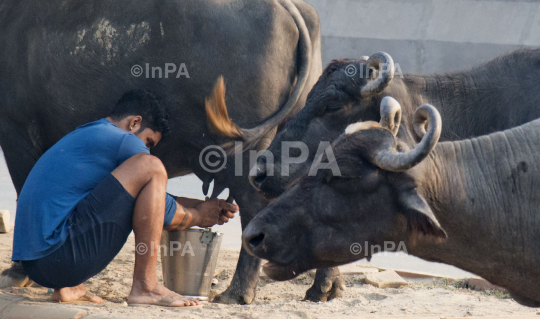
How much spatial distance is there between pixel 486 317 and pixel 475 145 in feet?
4.31

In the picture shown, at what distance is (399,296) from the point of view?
4.64m

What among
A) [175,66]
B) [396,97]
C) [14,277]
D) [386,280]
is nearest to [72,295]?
[14,277]

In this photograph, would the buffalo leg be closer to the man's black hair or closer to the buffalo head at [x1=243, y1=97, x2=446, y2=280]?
the man's black hair

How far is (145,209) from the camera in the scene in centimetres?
353

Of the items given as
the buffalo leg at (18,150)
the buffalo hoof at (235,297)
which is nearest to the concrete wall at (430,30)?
the buffalo leg at (18,150)

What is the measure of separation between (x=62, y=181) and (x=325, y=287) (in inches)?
84.0

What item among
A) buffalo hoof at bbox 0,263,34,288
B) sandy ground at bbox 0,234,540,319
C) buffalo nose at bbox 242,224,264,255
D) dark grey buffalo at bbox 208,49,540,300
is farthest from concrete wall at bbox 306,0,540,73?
buffalo nose at bbox 242,224,264,255

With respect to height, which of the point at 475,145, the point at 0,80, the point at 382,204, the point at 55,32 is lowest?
the point at 382,204

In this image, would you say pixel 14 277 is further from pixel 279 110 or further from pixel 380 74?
pixel 380 74

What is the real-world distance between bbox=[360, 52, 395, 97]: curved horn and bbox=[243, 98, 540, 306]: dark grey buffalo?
1.11 m

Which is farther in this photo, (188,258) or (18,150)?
(18,150)

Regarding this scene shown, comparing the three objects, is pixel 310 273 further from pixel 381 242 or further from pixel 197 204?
pixel 381 242

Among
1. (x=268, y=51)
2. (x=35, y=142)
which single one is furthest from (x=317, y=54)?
(x=35, y=142)

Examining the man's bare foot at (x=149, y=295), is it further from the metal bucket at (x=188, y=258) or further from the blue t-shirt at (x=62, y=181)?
the metal bucket at (x=188, y=258)
